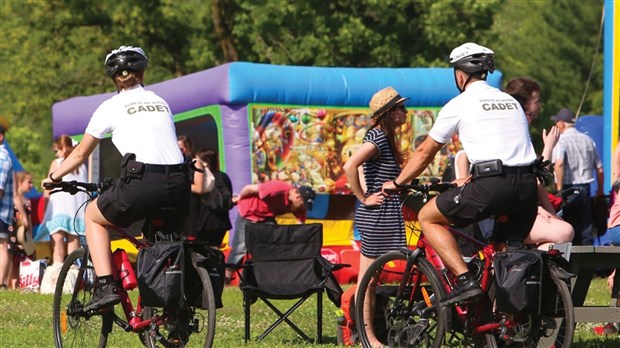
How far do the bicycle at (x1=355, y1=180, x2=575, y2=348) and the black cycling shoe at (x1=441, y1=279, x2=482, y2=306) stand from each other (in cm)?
4

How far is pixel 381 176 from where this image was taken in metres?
8.80

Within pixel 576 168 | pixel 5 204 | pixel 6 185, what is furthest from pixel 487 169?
pixel 576 168

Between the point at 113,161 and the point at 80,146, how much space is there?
10856 millimetres

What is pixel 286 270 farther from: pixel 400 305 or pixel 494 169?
pixel 494 169

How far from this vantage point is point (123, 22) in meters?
36.2

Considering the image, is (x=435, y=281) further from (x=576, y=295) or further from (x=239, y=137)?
(x=239, y=137)

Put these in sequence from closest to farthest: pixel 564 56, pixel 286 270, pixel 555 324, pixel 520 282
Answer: pixel 520 282
pixel 555 324
pixel 286 270
pixel 564 56

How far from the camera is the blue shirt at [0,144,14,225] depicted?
1454cm

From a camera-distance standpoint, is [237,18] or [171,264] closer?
[171,264]

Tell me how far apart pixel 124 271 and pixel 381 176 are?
6.14 ft

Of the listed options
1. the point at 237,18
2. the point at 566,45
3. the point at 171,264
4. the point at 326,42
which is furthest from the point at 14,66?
the point at 171,264

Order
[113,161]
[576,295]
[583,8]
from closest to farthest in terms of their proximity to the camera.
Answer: [576,295]
[113,161]
[583,8]

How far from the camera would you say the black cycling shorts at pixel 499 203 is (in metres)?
7.13

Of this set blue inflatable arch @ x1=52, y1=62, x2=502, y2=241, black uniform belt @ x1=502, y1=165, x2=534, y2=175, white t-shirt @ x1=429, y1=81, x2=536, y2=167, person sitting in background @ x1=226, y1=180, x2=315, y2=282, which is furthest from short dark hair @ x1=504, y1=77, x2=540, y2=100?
blue inflatable arch @ x1=52, y1=62, x2=502, y2=241
